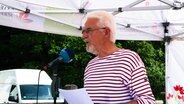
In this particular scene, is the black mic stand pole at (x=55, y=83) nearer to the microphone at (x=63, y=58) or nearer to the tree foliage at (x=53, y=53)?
the microphone at (x=63, y=58)

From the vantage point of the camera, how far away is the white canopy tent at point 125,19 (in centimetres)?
606

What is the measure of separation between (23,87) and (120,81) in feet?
29.4

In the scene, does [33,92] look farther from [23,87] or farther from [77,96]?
[77,96]

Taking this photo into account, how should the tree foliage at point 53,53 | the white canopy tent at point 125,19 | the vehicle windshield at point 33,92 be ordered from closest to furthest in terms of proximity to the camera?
the white canopy tent at point 125,19
the vehicle windshield at point 33,92
the tree foliage at point 53,53

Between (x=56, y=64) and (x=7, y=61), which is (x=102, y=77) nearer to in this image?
(x=56, y=64)

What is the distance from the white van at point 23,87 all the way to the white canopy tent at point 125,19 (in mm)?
4018

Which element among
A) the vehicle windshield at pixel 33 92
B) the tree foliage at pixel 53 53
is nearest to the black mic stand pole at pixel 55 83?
the vehicle windshield at pixel 33 92

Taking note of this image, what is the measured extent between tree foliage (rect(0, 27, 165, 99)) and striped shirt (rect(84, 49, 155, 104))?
14.3m

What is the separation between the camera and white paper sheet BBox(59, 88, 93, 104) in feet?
8.11

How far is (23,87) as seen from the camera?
37.1 ft

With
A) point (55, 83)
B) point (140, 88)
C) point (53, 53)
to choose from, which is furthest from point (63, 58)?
point (53, 53)

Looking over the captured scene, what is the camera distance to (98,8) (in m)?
6.29

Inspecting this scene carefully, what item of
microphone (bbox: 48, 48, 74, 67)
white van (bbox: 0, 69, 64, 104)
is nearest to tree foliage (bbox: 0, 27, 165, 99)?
white van (bbox: 0, 69, 64, 104)

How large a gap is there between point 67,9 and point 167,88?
2.55 m
